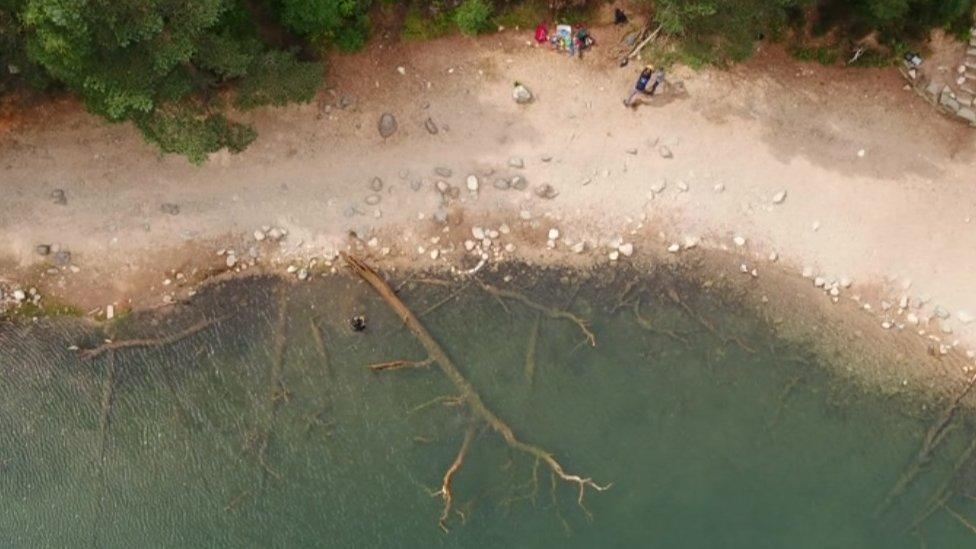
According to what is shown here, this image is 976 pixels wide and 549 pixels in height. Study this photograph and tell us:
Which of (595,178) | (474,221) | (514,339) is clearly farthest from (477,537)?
(595,178)

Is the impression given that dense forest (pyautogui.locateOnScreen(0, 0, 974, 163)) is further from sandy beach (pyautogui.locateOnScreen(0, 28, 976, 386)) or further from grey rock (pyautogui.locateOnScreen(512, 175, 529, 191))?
grey rock (pyautogui.locateOnScreen(512, 175, 529, 191))

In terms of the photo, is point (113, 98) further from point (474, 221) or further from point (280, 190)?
point (474, 221)

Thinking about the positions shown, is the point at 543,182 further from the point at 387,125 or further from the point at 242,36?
the point at 242,36

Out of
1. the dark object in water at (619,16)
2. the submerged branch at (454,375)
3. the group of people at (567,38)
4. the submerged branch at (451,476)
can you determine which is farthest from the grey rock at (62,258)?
the dark object in water at (619,16)

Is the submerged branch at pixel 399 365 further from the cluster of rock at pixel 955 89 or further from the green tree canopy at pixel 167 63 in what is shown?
the cluster of rock at pixel 955 89

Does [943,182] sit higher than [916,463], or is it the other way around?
[943,182]

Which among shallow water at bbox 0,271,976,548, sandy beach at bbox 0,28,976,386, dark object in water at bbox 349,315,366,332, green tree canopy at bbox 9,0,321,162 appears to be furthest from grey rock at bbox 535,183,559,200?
green tree canopy at bbox 9,0,321,162
